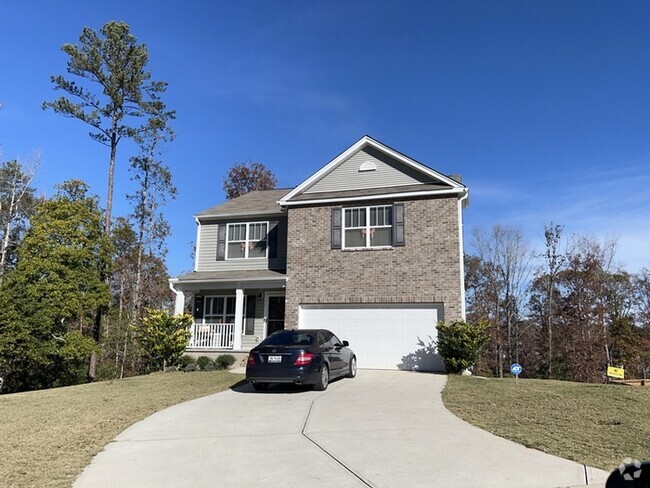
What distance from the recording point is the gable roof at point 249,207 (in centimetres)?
2012

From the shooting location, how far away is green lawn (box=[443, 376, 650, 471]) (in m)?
5.98

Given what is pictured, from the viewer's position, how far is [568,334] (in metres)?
30.4

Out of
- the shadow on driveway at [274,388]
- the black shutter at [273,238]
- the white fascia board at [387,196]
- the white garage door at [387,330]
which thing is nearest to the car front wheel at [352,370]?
the shadow on driveway at [274,388]

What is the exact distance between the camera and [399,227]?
16.9 m

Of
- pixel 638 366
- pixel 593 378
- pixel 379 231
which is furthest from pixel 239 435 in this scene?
pixel 638 366

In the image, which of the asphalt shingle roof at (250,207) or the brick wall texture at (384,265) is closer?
the brick wall texture at (384,265)

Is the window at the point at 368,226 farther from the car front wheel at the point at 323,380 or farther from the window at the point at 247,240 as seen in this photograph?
the car front wheel at the point at 323,380

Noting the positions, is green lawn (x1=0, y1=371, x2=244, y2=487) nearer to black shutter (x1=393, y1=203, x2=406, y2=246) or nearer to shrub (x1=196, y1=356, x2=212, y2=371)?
shrub (x1=196, y1=356, x2=212, y2=371)

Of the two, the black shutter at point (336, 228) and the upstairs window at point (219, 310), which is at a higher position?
the black shutter at point (336, 228)

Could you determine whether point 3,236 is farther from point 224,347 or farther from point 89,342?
point 224,347

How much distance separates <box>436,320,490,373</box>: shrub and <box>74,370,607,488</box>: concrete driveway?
18.4 feet

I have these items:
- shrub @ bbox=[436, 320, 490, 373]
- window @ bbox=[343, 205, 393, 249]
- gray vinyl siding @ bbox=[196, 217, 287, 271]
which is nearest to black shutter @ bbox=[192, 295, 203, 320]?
gray vinyl siding @ bbox=[196, 217, 287, 271]

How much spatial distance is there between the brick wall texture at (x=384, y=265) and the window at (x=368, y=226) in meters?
0.40

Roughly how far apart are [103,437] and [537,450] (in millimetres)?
5965
